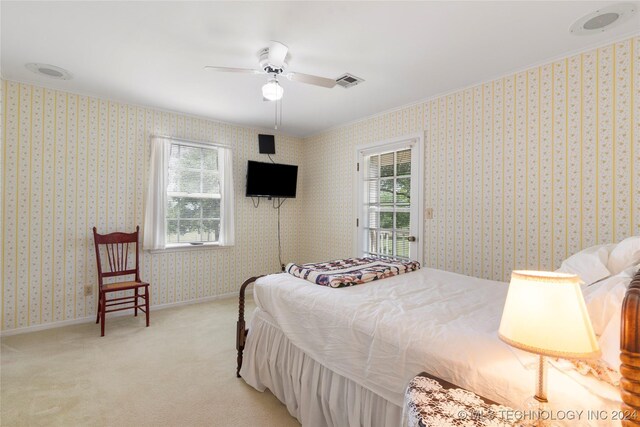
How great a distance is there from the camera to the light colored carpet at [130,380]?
1933 millimetres

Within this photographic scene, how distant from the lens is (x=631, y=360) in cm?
80

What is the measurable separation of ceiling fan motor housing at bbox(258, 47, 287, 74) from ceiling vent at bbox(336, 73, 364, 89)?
0.62 m

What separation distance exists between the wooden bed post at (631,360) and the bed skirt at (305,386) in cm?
83

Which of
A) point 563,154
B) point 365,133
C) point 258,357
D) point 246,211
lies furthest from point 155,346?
point 563,154

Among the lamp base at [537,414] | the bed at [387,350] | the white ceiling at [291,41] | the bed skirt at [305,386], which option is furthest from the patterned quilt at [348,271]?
the white ceiling at [291,41]

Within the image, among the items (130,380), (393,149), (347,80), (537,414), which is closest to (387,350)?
(537,414)

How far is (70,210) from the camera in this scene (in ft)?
11.0

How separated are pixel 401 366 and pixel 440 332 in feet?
0.74

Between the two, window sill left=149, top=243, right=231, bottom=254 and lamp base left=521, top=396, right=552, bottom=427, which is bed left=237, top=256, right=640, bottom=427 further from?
window sill left=149, top=243, right=231, bottom=254

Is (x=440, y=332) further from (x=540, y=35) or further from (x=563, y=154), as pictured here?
(x=540, y=35)

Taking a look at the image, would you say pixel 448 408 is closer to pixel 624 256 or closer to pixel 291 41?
pixel 624 256

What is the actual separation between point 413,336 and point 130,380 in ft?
7.13

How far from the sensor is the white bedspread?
1.07 m

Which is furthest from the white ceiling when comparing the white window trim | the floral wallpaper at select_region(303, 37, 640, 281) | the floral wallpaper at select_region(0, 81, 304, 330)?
the white window trim
